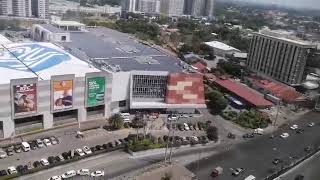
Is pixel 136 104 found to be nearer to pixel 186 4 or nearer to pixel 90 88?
pixel 90 88

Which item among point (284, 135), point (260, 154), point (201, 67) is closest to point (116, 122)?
point (260, 154)

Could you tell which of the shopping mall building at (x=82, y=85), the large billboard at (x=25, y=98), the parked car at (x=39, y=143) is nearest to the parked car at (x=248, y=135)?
the shopping mall building at (x=82, y=85)

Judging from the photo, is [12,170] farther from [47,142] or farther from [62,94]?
[62,94]

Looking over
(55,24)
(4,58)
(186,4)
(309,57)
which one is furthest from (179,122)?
(186,4)

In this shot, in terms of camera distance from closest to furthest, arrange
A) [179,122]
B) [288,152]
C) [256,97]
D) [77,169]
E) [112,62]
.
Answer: [77,169], [288,152], [179,122], [112,62], [256,97]

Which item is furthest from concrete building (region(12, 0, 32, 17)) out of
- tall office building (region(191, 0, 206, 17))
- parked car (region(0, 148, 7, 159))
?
tall office building (region(191, 0, 206, 17))
